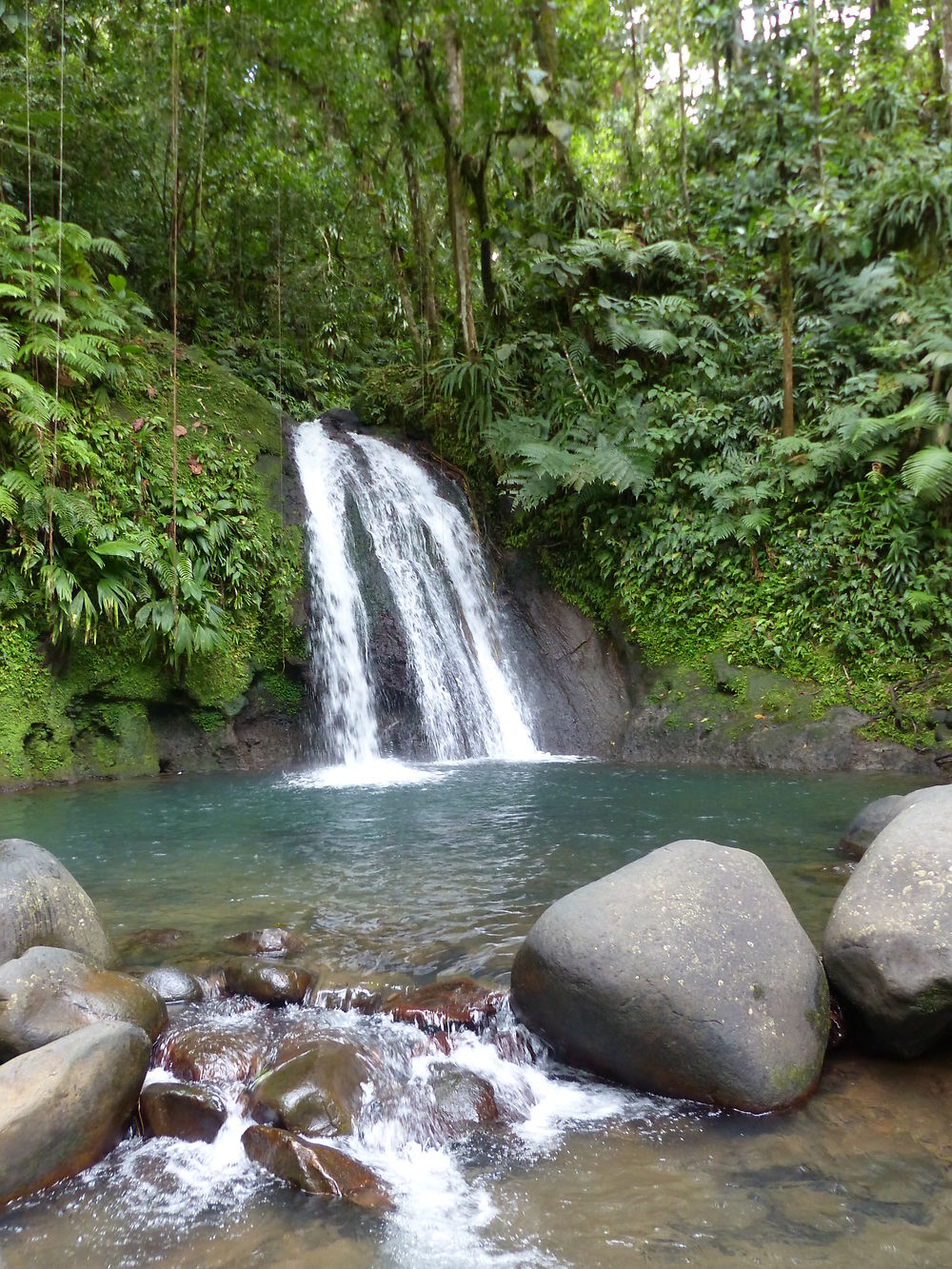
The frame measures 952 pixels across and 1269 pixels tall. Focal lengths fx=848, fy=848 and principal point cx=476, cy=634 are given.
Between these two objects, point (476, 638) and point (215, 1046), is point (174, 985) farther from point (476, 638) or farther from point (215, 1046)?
point (476, 638)

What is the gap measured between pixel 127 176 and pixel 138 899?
14.1 m

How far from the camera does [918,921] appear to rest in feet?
11.2

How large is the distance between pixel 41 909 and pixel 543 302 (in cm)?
1226

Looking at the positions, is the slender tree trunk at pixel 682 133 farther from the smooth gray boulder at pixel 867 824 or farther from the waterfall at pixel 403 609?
the smooth gray boulder at pixel 867 824

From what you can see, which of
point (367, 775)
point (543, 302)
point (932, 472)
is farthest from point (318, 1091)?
point (543, 302)

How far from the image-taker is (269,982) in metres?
3.97

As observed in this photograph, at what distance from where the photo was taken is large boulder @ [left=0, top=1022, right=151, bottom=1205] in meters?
2.79

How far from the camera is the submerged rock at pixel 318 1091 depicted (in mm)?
3082

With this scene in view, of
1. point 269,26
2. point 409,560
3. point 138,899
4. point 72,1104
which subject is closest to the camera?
point 72,1104

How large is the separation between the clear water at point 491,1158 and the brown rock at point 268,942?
10cm

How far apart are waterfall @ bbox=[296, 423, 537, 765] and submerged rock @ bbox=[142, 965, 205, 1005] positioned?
6.61 metres

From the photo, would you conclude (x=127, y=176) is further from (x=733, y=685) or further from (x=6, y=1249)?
(x=6, y=1249)

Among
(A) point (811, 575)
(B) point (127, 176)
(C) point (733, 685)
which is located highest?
(B) point (127, 176)

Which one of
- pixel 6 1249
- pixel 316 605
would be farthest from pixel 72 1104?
pixel 316 605
